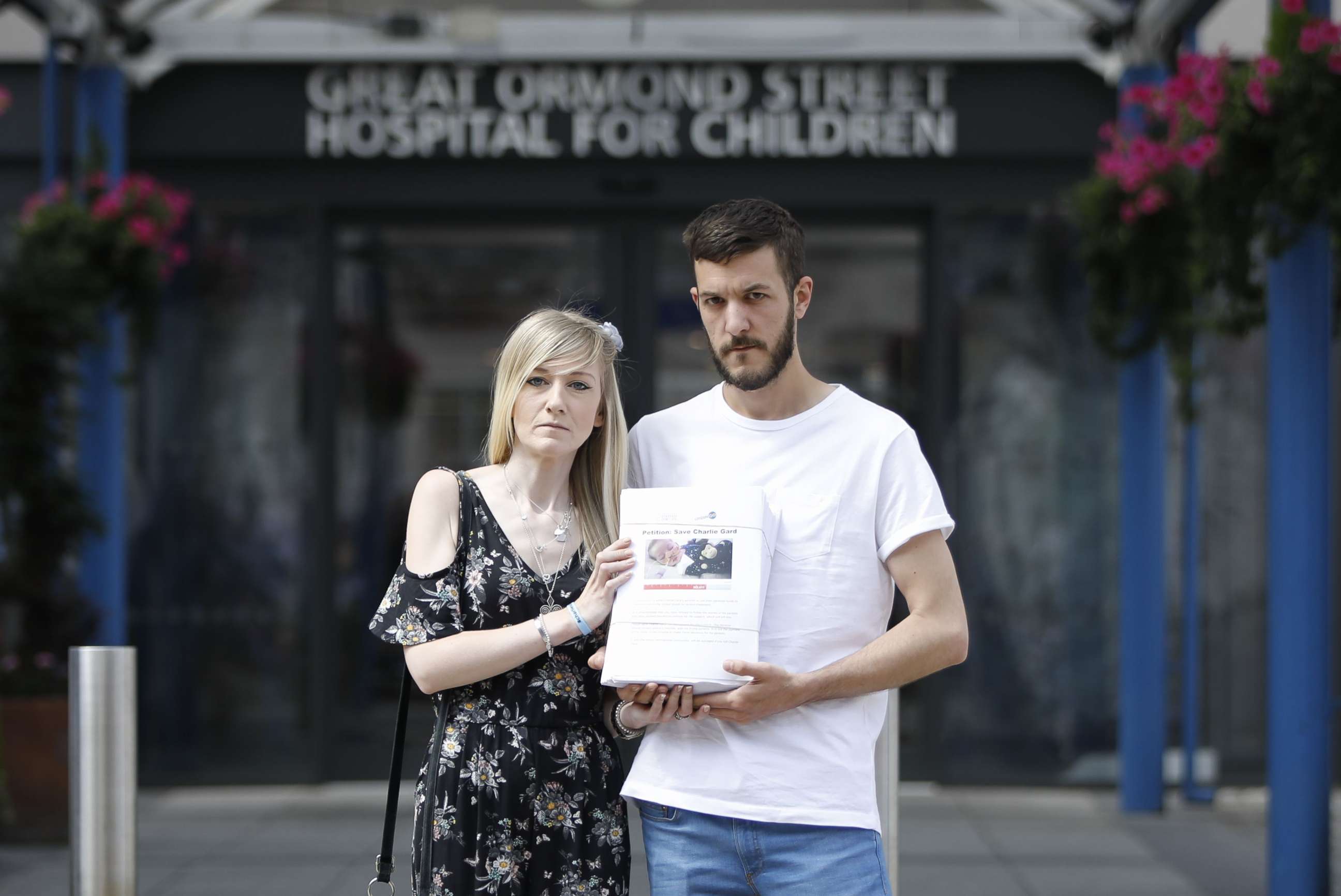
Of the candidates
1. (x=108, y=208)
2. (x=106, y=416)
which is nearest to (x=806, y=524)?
(x=108, y=208)

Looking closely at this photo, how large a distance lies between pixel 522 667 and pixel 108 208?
4.45 metres

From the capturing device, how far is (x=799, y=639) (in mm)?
2146

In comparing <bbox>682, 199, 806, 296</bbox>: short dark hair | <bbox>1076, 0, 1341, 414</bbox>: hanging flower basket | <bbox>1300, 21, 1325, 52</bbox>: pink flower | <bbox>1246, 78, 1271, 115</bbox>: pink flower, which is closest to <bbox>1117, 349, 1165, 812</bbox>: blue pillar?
<bbox>1076, 0, 1341, 414</bbox>: hanging flower basket

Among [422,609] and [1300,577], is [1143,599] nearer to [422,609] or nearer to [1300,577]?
[1300,577]

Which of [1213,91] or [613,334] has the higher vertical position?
[1213,91]

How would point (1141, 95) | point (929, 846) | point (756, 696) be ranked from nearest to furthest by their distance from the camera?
point (756, 696) < point (1141, 95) < point (929, 846)

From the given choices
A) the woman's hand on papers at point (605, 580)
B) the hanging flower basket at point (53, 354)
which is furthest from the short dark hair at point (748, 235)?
the hanging flower basket at point (53, 354)

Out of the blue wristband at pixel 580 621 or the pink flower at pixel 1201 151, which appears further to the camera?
the pink flower at pixel 1201 151

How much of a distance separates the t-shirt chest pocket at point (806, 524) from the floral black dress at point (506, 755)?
14.1 inches

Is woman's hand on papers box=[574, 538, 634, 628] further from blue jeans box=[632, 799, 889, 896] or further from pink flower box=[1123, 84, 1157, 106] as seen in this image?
pink flower box=[1123, 84, 1157, 106]

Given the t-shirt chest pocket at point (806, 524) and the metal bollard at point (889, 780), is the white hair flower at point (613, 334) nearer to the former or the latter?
the t-shirt chest pocket at point (806, 524)

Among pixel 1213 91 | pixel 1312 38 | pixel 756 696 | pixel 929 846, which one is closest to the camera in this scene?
pixel 756 696

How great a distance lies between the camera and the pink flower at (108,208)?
5.98 metres

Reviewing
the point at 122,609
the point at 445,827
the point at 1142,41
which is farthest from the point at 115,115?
the point at 445,827
